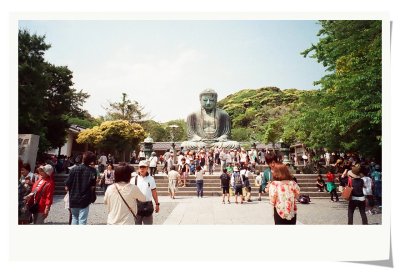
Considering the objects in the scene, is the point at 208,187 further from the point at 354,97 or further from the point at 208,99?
the point at 208,99

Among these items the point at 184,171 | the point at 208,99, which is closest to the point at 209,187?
the point at 184,171

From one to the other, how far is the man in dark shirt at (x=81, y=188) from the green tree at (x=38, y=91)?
376 centimetres

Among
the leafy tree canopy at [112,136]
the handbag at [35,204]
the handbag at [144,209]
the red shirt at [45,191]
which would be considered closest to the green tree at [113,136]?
the leafy tree canopy at [112,136]

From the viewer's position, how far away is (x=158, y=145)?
34.4 metres

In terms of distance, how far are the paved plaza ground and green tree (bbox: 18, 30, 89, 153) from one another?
2679 millimetres

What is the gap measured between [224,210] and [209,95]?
1223cm

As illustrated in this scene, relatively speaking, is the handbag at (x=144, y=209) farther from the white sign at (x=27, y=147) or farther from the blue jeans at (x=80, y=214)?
the white sign at (x=27, y=147)

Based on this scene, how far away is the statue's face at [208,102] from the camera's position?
811 inches

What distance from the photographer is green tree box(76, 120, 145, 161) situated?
22.6m

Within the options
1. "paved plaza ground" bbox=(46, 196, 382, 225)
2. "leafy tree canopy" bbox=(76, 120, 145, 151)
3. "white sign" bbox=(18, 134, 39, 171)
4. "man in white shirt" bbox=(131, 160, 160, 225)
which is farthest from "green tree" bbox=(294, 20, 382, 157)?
"leafy tree canopy" bbox=(76, 120, 145, 151)

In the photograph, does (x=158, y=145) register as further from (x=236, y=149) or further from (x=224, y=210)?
(x=224, y=210)

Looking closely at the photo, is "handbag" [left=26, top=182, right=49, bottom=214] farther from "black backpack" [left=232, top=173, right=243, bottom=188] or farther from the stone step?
the stone step

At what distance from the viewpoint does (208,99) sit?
20.6m
